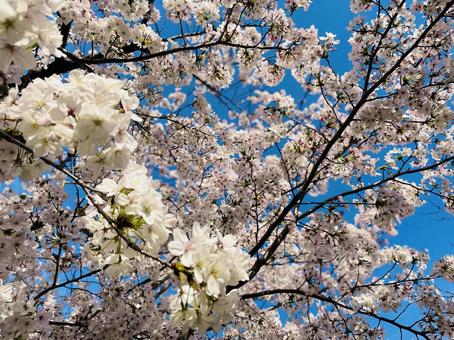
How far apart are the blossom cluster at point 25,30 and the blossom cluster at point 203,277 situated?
43.1 inches

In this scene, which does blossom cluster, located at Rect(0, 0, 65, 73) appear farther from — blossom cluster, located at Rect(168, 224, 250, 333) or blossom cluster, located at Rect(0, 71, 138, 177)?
blossom cluster, located at Rect(168, 224, 250, 333)

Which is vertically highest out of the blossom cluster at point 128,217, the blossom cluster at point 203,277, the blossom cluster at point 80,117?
the blossom cluster at point 80,117

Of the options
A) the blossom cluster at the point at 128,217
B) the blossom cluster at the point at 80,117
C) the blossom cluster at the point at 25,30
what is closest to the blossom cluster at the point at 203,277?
the blossom cluster at the point at 128,217

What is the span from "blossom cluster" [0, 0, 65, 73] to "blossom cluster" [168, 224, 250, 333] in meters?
1.09

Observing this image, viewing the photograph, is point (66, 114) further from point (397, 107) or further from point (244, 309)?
point (244, 309)

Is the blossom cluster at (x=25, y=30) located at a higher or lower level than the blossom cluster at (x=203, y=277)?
higher

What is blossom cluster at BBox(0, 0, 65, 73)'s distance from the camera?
1.56 meters

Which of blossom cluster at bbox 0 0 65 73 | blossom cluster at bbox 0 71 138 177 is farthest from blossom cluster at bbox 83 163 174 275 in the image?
blossom cluster at bbox 0 0 65 73

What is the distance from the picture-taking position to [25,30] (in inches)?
64.5

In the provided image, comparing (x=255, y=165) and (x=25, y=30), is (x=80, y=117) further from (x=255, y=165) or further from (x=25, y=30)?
(x=255, y=165)

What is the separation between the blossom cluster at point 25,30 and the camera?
1556 mm

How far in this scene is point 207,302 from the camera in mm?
1807

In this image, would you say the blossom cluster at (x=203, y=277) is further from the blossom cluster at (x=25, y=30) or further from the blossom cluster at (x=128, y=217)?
the blossom cluster at (x=25, y=30)

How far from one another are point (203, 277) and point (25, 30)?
52.7 inches
